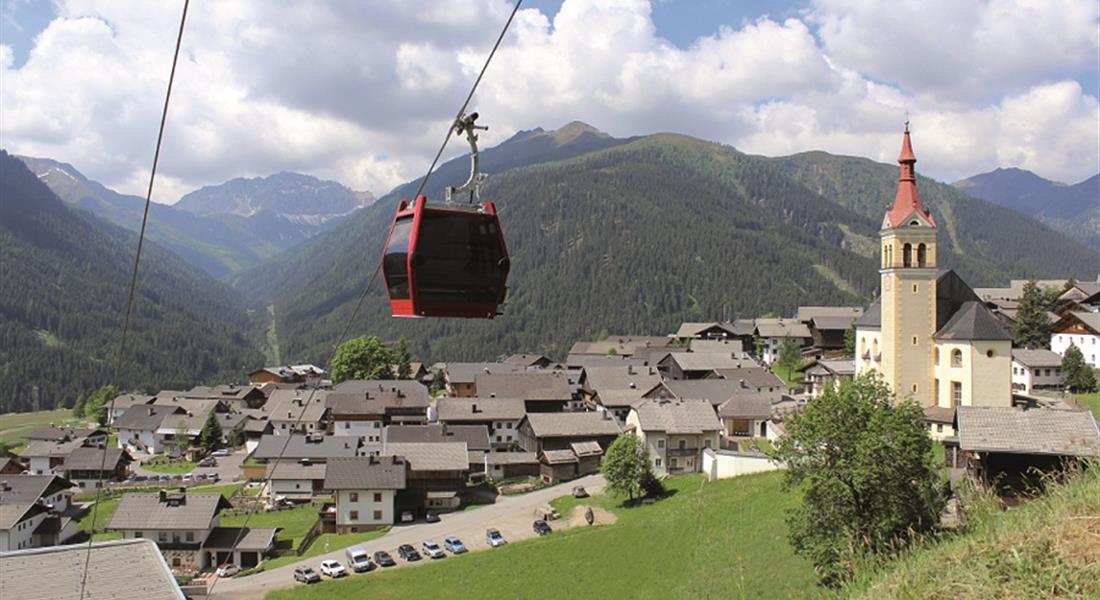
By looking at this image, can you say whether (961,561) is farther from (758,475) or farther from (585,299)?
(585,299)

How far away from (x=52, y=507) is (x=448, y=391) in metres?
44.6

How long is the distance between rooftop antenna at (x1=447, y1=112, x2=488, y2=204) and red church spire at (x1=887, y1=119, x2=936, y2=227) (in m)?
40.6

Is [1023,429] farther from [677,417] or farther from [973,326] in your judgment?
[677,417]

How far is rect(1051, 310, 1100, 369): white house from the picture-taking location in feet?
228

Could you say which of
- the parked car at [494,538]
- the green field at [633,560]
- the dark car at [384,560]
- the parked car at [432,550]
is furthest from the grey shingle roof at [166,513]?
the parked car at [494,538]

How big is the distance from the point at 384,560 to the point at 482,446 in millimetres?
23702

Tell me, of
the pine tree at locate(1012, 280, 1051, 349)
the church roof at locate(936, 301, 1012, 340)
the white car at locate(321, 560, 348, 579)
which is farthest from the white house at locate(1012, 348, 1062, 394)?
the white car at locate(321, 560, 348, 579)

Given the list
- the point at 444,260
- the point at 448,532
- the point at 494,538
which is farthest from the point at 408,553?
the point at 444,260

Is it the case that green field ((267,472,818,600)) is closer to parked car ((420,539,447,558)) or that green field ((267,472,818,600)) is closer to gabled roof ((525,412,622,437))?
parked car ((420,539,447,558))

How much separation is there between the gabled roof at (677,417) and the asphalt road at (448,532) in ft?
18.6

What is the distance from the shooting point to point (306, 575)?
3781 centimetres

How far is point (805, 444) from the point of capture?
22703 millimetres

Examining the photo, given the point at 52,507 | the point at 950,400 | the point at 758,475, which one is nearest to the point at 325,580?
the point at 758,475

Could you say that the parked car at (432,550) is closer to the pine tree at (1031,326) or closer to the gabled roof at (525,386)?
the gabled roof at (525,386)
